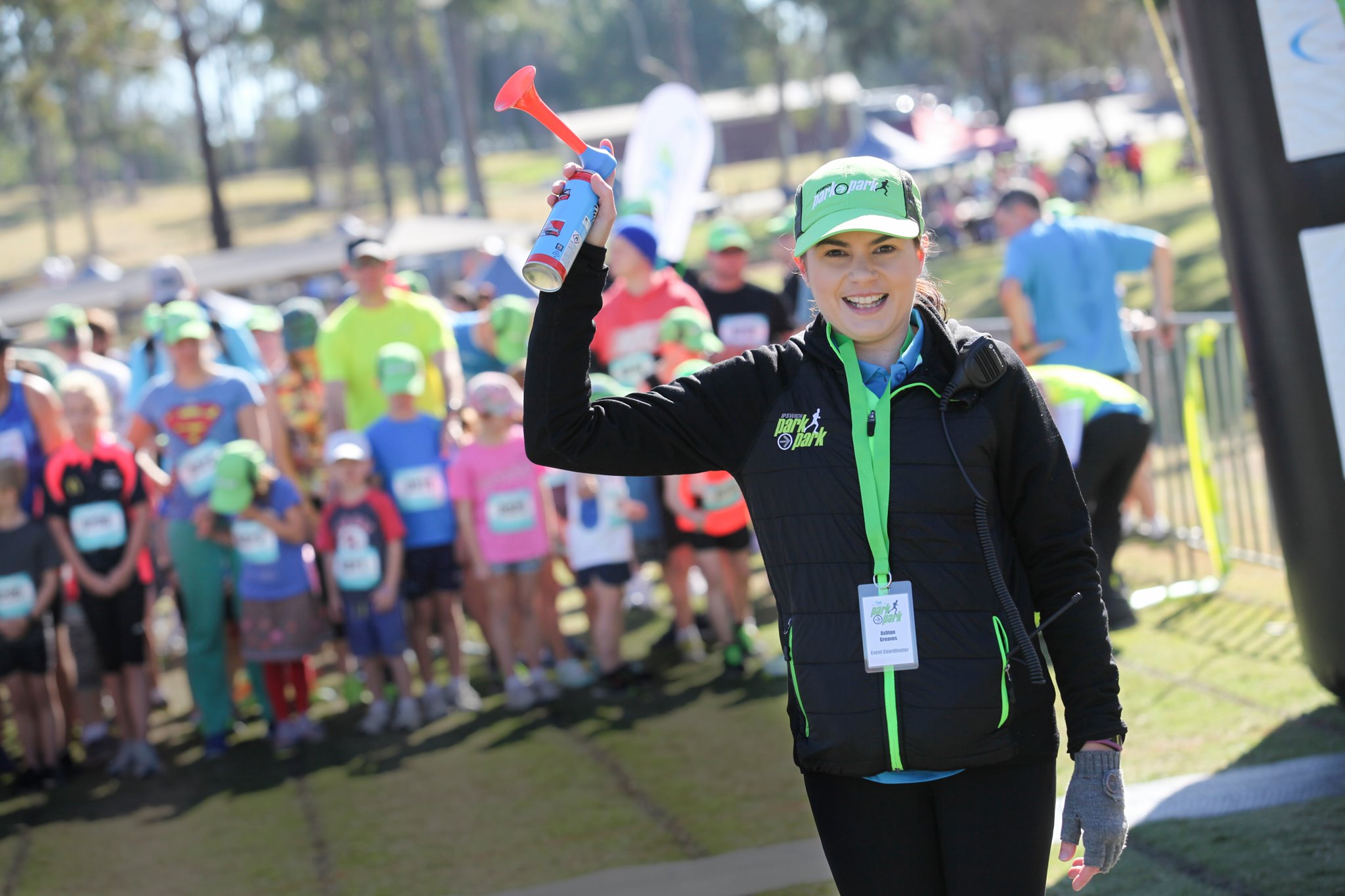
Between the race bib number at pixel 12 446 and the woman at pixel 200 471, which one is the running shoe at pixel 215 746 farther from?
the race bib number at pixel 12 446

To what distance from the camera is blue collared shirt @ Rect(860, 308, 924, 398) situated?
248 cm

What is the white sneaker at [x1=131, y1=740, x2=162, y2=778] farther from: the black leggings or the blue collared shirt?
the blue collared shirt

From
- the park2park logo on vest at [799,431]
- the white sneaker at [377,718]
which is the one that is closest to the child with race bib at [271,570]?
the white sneaker at [377,718]

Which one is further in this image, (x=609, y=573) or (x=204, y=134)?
(x=204, y=134)

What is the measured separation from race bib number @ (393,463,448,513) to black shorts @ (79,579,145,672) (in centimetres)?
126

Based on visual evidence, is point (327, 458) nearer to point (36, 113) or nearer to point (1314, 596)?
point (1314, 596)

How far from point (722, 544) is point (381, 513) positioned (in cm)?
163

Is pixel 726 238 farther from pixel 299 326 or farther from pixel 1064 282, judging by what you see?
pixel 299 326

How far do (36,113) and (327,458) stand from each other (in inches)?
1502

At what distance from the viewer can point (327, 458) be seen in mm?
6809

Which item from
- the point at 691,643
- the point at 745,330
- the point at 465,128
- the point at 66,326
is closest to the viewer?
the point at 691,643

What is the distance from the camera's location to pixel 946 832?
7.93ft

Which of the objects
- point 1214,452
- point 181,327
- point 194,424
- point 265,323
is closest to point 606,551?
point 194,424

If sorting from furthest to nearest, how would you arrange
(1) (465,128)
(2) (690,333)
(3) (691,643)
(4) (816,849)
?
(1) (465,128) → (3) (691,643) → (2) (690,333) → (4) (816,849)
